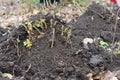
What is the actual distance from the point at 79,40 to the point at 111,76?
0.66m

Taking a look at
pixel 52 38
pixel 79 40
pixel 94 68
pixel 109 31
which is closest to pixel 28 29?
pixel 52 38

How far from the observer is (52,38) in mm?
3201

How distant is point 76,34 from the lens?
369 cm

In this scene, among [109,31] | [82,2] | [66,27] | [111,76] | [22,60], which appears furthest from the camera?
[82,2]

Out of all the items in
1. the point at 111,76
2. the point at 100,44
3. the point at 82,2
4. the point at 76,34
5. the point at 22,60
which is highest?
the point at 82,2

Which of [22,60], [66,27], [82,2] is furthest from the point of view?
[82,2]

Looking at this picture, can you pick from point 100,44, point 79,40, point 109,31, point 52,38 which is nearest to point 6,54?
point 52,38

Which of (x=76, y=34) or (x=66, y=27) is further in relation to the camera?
(x=76, y=34)

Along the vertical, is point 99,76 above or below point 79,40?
below

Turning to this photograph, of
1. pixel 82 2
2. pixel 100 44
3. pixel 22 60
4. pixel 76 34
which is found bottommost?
pixel 22 60

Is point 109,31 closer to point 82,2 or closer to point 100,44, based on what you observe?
point 100,44

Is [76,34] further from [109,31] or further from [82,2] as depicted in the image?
[82,2]

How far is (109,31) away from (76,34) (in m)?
0.52

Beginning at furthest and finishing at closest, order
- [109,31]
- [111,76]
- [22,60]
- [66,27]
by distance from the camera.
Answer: [109,31] < [66,27] < [22,60] < [111,76]
